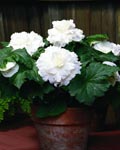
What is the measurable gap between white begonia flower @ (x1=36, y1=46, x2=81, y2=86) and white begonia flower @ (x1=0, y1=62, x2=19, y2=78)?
75 mm

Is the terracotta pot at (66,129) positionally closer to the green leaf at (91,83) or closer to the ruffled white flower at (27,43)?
the green leaf at (91,83)

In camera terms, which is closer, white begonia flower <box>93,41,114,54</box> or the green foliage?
the green foliage

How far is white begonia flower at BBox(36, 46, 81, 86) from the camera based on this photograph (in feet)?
3.91

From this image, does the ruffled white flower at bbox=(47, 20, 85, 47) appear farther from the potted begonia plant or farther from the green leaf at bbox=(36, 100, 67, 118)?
the green leaf at bbox=(36, 100, 67, 118)

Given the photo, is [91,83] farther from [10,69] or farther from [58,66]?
[10,69]

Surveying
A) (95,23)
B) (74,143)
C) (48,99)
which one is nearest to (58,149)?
(74,143)

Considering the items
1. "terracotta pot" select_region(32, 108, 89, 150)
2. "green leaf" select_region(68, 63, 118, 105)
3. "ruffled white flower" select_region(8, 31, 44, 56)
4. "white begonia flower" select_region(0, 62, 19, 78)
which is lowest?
"terracotta pot" select_region(32, 108, 89, 150)

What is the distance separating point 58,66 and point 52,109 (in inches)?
6.6

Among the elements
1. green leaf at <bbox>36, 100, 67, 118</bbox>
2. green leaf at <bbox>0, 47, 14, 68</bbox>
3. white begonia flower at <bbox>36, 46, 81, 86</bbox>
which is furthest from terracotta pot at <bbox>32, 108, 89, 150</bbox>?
green leaf at <bbox>0, 47, 14, 68</bbox>

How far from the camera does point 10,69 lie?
124 cm

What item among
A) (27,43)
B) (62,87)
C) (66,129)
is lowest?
(66,129)

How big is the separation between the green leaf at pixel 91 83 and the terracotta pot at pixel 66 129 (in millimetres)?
99

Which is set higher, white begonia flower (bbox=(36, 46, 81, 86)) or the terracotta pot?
white begonia flower (bbox=(36, 46, 81, 86))

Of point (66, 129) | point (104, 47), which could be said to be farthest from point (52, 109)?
point (104, 47)
